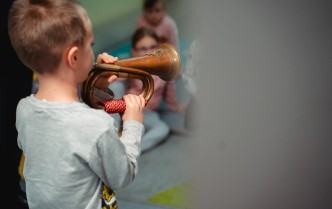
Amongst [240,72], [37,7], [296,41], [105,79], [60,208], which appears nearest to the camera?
[37,7]

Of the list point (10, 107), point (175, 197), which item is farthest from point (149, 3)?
point (175, 197)

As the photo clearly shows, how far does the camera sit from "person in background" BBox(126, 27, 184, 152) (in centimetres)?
235

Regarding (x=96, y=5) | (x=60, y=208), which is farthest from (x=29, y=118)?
(x=96, y=5)

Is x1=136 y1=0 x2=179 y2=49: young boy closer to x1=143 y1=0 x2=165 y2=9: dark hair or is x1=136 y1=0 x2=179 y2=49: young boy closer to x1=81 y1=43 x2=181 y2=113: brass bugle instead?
x1=143 y1=0 x2=165 y2=9: dark hair

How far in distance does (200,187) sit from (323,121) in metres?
0.67

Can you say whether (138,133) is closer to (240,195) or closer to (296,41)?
(296,41)

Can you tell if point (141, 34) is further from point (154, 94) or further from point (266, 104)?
point (266, 104)

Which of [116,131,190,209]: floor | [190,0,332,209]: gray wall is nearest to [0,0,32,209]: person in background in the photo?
[116,131,190,209]: floor

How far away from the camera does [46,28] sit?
937 millimetres

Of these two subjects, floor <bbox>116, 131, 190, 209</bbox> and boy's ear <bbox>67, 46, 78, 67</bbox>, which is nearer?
boy's ear <bbox>67, 46, 78, 67</bbox>

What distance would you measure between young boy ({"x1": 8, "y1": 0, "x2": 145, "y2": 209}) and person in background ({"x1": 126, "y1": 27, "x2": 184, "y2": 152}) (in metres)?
1.29

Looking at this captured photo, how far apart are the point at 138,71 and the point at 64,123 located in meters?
0.28

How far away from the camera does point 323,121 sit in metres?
1.61

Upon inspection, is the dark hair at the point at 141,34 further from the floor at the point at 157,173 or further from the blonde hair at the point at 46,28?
the blonde hair at the point at 46,28
